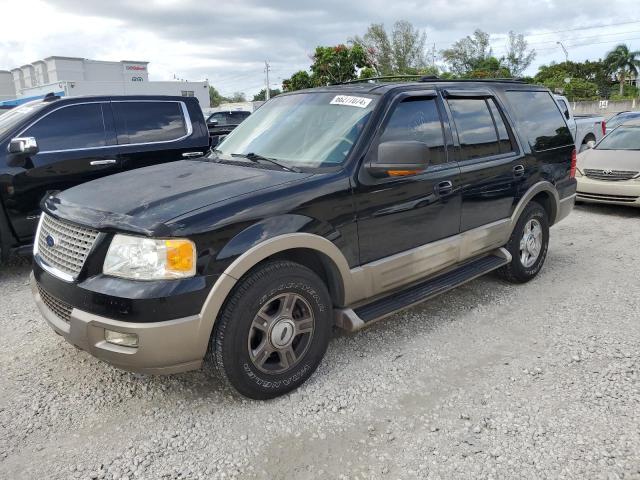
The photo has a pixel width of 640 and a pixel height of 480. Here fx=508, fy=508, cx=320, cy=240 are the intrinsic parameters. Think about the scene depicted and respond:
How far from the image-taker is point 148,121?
20.9ft

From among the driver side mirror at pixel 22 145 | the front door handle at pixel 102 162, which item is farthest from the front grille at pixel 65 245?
the front door handle at pixel 102 162

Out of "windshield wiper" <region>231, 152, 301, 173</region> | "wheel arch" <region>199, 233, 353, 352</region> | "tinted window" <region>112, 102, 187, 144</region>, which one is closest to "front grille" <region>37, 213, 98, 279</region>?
"wheel arch" <region>199, 233, 353, 352</region>

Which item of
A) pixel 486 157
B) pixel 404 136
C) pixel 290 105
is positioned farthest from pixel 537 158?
pixel 290 105

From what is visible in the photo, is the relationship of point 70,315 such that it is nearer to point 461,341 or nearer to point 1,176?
point 461,341

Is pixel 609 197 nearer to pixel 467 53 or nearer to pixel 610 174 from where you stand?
pixel 610 174

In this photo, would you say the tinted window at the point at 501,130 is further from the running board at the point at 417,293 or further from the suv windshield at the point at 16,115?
the suv windshield at the point at 16,115

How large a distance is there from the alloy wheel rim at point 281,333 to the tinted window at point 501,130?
101 inches

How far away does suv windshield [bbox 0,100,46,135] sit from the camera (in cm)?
551

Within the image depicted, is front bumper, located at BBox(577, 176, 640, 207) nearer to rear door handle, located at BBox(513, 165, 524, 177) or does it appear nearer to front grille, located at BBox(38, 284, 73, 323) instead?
rear door handle, located at BBox(513, 165, 524, 177)

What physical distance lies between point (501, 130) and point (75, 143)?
4525 mm

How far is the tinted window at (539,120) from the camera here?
4.83 metres

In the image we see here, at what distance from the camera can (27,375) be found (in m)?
3.41

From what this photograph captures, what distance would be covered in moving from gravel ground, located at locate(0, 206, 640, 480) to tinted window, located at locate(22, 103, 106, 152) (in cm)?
215

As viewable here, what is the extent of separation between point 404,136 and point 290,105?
0.99m
